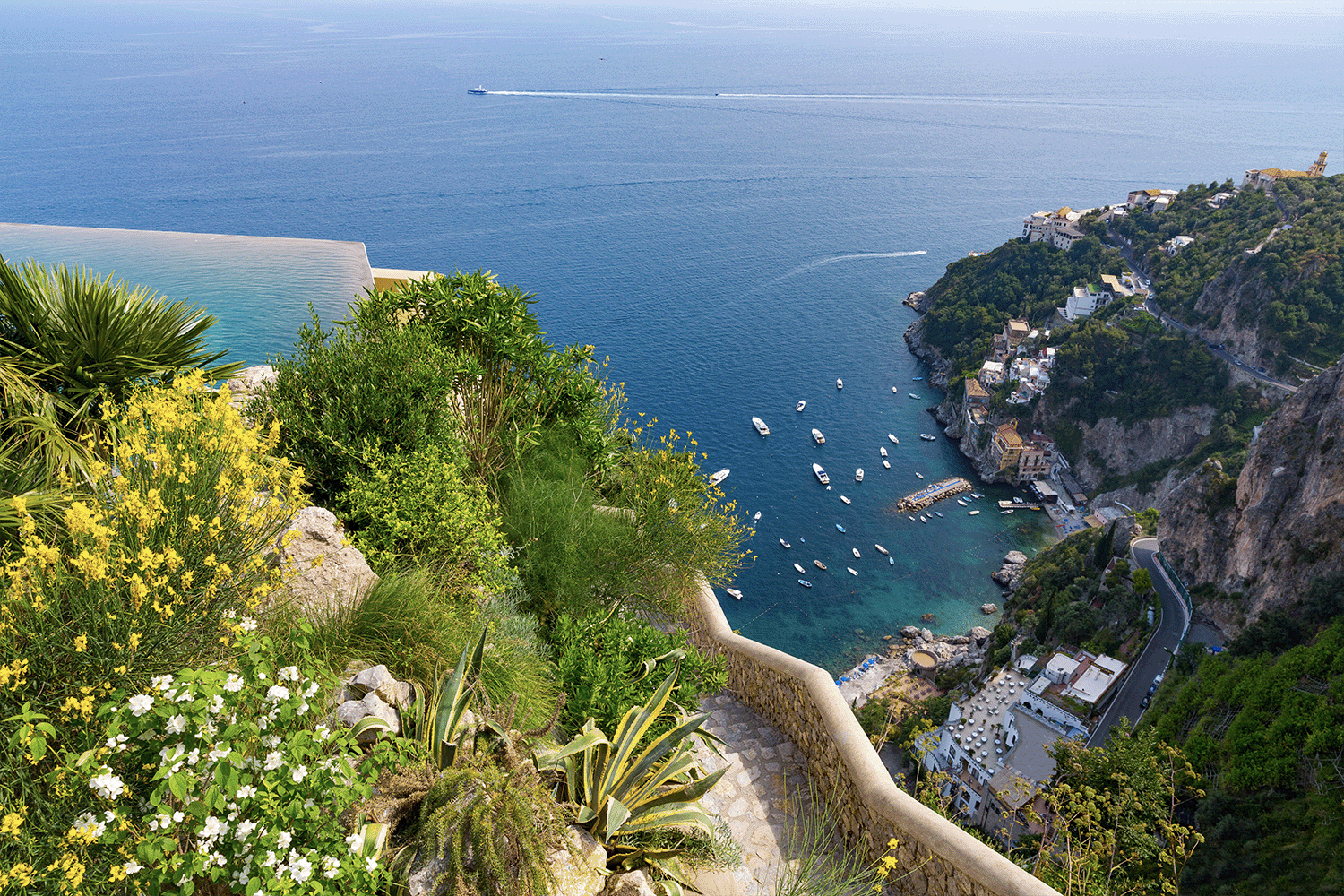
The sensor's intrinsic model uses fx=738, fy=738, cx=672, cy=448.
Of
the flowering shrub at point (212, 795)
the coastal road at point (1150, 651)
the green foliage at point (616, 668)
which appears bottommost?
the coastal road at point (1150, 651)

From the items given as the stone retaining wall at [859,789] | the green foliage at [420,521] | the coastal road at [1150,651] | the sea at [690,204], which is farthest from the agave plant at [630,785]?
the coastal road at [1150,651]

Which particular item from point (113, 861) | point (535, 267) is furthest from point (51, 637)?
point (535, 267)

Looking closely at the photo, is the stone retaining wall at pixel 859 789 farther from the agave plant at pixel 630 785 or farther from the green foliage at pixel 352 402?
the green foliage at pixel 352 402

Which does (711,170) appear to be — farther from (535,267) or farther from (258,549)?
(258,549)

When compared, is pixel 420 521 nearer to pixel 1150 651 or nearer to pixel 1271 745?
pixel 1271 745

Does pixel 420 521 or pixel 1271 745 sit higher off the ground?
pixel 420 521

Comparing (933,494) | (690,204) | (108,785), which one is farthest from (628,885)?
(690,204)
